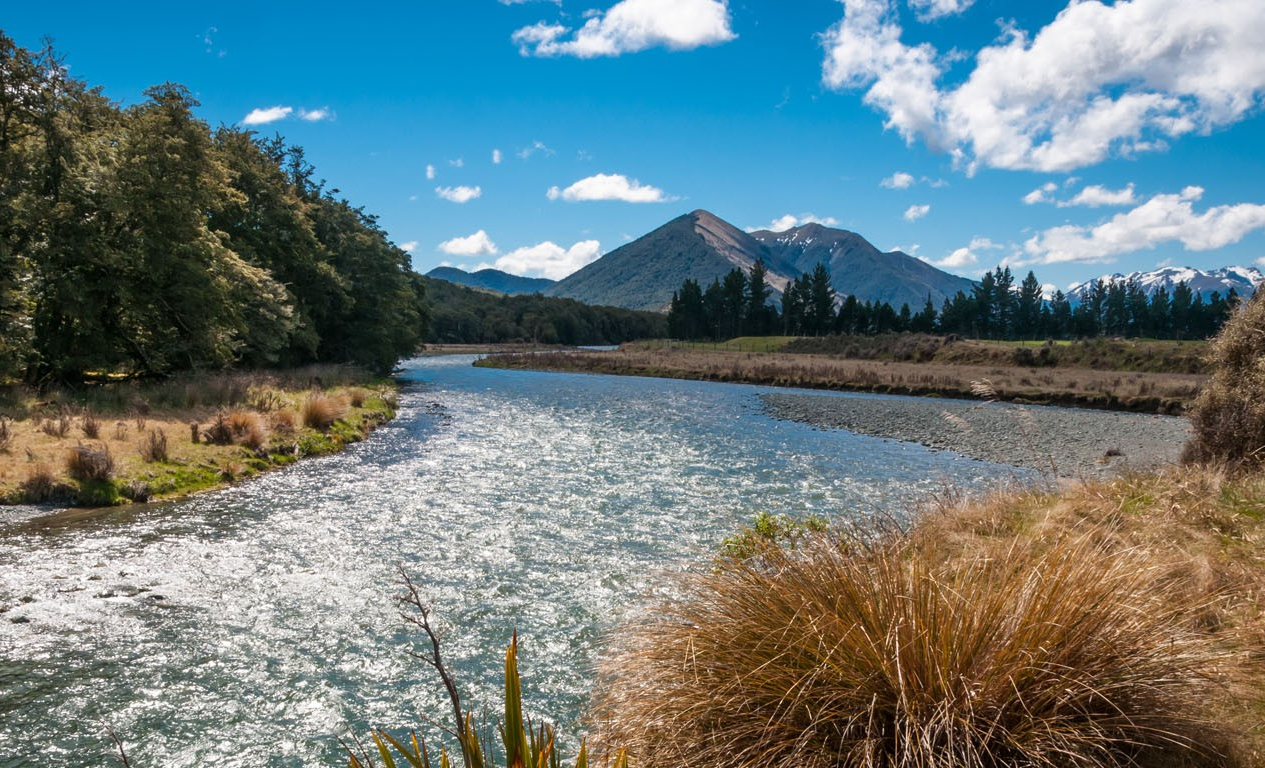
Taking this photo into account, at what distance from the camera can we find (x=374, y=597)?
8594mm

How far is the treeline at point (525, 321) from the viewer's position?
141 metres

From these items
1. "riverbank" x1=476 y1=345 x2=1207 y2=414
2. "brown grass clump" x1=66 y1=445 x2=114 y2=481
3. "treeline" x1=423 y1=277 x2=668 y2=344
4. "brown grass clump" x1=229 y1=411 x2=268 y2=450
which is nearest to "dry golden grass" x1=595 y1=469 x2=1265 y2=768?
"brown grass clump" x1=66 y1=445 x2=114 y2=481

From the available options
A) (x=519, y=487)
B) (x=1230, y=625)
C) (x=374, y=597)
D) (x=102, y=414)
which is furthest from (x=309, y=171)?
(x=1230, y=625)

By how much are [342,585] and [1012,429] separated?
87.5ft

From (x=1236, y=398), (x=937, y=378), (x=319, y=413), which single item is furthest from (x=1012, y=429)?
(x=319, y=413)

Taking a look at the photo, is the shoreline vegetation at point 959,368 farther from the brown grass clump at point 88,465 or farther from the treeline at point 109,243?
the treeline at point 109,243

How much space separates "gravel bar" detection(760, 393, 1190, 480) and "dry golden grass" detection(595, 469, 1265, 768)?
1377 centimetres

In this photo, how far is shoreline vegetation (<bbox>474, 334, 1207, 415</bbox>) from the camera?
39594mm

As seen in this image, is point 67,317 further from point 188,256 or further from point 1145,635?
point 1145,635

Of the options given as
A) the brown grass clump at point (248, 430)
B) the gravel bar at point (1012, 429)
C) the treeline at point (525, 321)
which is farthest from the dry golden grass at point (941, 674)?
the treeline at point (525, 321)

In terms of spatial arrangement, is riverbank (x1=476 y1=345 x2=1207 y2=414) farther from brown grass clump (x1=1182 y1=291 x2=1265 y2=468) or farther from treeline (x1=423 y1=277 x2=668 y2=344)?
treeline (x1=423 y1=277 x2=668 y2=344)

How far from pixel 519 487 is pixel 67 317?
1733cm

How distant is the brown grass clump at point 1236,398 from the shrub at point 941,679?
9.70 m

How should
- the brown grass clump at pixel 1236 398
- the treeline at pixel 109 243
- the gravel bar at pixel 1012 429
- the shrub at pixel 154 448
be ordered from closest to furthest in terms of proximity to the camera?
the brown grass clump at pixel 1236 398, the shrub at pixel 154 448, the treeline at pixel 109 243, the gravel bar at pixel 1012 429
